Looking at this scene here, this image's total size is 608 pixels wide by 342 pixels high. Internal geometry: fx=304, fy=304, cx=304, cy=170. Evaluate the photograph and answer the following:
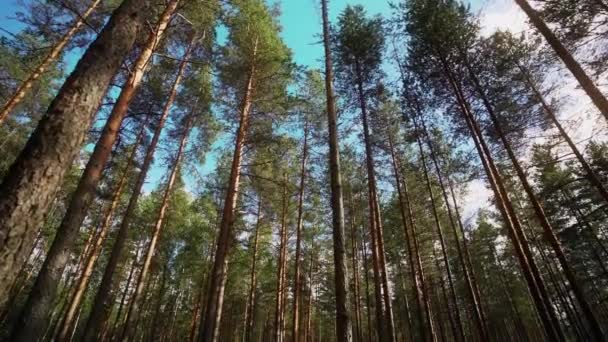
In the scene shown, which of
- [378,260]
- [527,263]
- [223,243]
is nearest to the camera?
[223,243]

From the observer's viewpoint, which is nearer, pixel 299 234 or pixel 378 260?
pixel 378 260

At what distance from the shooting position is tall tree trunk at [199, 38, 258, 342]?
7664 mm

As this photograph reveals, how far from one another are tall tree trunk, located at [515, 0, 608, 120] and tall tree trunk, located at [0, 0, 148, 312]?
330 inches

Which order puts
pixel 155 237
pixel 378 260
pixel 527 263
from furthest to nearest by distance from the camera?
pixel 155 237, pixel 378 260, pixel 527 263

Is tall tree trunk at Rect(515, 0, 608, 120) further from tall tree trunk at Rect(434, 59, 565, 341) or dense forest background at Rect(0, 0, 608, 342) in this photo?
tall tree trunk at Rect(434, 59, 565, 341)

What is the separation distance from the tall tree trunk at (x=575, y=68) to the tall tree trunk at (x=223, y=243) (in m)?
8.25

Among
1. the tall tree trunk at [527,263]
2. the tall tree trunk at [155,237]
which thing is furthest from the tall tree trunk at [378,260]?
the tall tree trunk at [155,237]

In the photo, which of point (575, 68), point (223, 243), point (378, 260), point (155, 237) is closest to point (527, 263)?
point (378, 260)

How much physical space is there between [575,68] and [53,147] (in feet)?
30.1

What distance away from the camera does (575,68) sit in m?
6.63

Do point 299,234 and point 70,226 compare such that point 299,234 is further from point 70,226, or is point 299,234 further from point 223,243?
point 70,226

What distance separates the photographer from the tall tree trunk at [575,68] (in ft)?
20.4

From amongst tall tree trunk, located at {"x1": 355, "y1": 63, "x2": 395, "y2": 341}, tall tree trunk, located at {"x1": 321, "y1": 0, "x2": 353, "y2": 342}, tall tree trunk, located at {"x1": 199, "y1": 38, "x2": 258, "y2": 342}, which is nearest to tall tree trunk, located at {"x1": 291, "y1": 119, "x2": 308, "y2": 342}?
tall tree trunk, located at {"x1": 355, "y1": 63, "x2": 395, "y2": 341}

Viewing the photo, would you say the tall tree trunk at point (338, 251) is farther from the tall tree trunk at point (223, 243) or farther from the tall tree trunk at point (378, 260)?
the tall tree trunk at point (378, 260)
